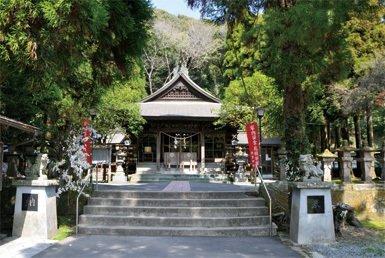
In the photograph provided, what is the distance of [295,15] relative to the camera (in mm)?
6863

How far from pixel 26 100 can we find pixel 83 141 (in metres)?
1.67

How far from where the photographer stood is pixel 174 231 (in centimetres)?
853

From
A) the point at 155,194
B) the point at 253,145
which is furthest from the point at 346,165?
the point at 155,194

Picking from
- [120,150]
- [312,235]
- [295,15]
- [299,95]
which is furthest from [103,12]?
[120,150]

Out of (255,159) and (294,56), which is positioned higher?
(294,56)

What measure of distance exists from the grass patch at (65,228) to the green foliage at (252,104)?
41.7ft

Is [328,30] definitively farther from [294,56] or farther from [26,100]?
[26,100]

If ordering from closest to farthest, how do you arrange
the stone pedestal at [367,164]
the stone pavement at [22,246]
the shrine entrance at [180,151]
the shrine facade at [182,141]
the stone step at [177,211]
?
the stone pavement at [22,246], the stone step at [177,211], the stone pedestal at [367,164], the shrine facade at [182,141], the shrine entrance at [180,151]

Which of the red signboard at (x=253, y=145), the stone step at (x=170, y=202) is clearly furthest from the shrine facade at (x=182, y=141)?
the stone step at (x=170, y=202)

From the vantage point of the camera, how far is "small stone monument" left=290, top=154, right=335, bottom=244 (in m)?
7.77

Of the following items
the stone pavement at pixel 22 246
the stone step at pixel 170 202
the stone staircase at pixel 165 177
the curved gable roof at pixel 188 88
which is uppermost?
the curved gable roof at pixel 188 88

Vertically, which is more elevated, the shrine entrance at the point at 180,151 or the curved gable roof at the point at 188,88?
the curved gable roof at the point at 188,88

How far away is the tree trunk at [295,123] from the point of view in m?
8.89

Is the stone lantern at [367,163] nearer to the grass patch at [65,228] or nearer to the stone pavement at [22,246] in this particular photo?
the grass patch at [65,228]
